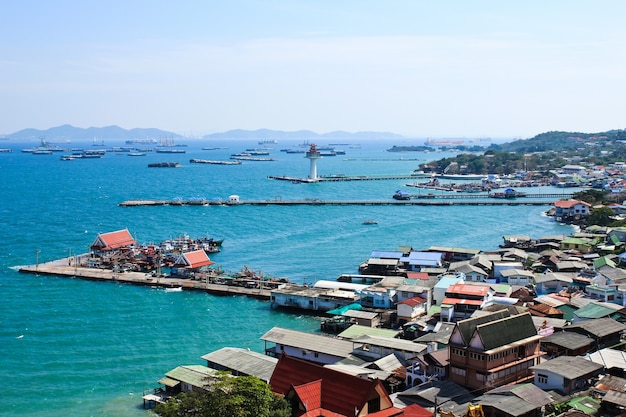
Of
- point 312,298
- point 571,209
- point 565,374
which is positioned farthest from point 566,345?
point 571,209

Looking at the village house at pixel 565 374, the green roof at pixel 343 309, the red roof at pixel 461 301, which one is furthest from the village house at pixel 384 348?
the green roof at pixel 343 309

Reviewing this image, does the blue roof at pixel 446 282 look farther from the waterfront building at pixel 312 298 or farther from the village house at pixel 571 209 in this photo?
the village house at pixel 571 209

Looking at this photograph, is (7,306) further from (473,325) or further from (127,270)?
(473,325)

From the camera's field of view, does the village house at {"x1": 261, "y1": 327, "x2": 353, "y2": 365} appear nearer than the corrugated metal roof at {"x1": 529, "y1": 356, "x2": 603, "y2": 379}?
No

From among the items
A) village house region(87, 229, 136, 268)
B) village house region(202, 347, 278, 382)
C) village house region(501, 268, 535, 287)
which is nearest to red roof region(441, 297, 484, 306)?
village house region(501, 268, 535, 287)

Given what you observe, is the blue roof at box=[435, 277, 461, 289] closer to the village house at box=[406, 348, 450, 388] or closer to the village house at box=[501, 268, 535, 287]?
the village house at box=[501, 268, 535, 287]

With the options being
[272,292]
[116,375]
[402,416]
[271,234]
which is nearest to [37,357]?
[116,375]
